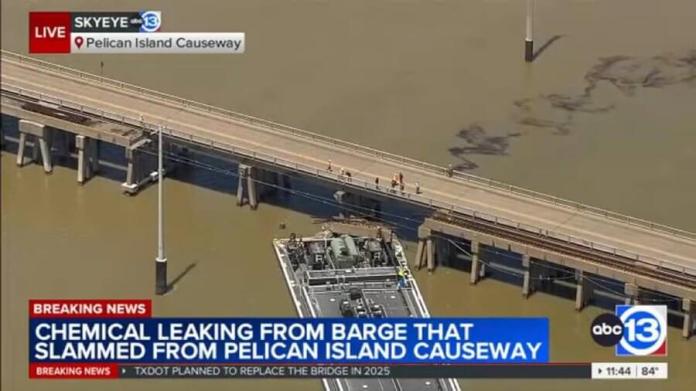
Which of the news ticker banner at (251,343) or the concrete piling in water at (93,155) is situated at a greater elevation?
the concrete piling in water at (93,155)

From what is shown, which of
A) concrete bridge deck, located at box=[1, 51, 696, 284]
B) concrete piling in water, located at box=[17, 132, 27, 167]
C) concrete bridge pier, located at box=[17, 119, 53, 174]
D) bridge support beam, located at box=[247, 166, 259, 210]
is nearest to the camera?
concrete bridge deck, located at box=[1, 51, 696, 284]

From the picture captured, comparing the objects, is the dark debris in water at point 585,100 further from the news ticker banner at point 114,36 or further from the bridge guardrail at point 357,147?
the news ticker banner at point 114,36

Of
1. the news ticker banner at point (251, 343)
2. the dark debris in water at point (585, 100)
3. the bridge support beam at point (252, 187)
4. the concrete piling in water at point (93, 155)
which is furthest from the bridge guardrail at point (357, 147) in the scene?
the news ticker banner at point (251, 343)

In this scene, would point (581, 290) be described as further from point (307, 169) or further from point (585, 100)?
point (585, 100)

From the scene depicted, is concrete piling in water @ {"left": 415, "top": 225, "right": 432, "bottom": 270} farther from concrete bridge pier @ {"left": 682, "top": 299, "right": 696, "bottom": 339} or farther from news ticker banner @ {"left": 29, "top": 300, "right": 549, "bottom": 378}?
news ticker banner @ {"left": 29, "top": 300, "right": 549, "bottom": 378}

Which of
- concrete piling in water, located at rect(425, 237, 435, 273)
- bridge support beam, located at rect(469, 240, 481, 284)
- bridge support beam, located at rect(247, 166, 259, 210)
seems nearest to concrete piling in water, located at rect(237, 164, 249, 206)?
bridge support beam, located at rect(247, 166, 259, 210)

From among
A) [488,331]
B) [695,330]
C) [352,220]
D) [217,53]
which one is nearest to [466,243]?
[352,220]
